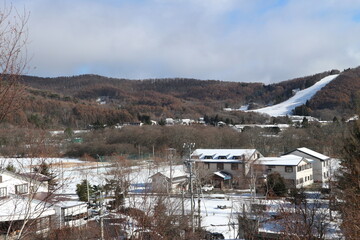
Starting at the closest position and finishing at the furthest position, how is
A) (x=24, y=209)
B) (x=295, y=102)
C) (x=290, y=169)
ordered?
1. (x=24, y=209)
2. (x=290, y=169)
3. (x=295, y=102)

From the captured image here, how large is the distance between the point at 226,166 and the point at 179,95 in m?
111

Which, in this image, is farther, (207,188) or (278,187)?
(207,188)

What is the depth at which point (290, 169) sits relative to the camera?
864 inches

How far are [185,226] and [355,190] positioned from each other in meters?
4.82

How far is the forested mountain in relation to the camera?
2975 inches

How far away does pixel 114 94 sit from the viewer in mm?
121812

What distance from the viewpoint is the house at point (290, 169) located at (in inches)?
854

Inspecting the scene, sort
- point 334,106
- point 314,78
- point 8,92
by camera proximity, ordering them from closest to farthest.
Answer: point 8,92
point 334,106
point 314,78

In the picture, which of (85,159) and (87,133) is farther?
(87,133)

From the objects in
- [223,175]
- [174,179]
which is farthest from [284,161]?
[174,179]

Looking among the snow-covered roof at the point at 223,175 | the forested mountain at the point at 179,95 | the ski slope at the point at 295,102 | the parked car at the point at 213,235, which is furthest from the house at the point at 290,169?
the ski slope at the point at 295,102

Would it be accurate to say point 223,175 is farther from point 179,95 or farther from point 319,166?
point 179,95

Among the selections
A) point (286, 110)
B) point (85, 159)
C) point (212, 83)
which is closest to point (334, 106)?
point (286, 110)

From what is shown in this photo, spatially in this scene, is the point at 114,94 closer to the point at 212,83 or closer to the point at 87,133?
the point at 212,83
